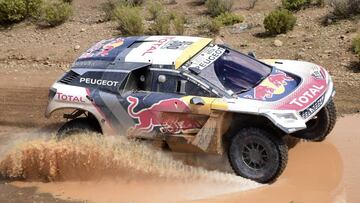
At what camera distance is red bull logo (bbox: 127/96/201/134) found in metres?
8.23

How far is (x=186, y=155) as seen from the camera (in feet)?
29.1

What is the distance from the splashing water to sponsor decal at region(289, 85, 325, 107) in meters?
1.47

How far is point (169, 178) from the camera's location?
8.68 metres

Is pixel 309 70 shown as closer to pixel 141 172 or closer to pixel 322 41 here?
pixel 141 172

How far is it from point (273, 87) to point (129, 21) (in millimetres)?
8607

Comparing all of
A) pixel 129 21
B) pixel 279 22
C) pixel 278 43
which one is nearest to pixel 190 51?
pixel 278 43

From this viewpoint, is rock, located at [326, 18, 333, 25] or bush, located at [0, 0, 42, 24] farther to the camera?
bush, located at [0, 0, 42, 24]

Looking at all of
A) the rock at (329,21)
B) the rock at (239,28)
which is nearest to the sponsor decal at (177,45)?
the rock at (239,28)

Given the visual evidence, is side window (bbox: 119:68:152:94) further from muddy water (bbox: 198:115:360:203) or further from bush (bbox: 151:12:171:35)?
bush (bbox: 151:12:171:35)

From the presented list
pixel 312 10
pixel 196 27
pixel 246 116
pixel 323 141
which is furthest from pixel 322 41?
pixel 246 116

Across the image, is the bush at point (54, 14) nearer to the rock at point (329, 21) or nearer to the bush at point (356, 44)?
the rock at point (329, 21)

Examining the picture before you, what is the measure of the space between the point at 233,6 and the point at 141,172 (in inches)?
419

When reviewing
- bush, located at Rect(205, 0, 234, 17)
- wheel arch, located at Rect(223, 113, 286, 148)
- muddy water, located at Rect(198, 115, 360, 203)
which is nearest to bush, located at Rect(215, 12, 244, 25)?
bush, located at Rect(205, 0, 234, 17)

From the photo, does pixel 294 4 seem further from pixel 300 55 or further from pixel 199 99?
pixel 199 99
